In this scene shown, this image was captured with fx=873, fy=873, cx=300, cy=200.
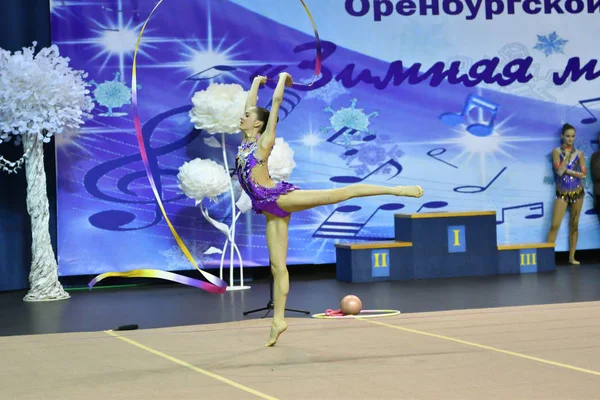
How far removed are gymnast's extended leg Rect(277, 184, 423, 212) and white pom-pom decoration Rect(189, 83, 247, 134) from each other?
3.00 metres

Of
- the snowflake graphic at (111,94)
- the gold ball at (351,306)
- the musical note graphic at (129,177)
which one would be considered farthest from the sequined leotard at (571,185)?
the snowflake graphic at (111,94)

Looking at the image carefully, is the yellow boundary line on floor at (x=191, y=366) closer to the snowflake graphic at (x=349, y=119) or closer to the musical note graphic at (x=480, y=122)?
the snowflake graphic at (x=349, y=119)

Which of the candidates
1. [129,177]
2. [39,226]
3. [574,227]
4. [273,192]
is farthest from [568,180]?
[39,226]

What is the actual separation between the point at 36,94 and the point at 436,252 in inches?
163

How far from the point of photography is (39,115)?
7672mm

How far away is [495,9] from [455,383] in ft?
21.8

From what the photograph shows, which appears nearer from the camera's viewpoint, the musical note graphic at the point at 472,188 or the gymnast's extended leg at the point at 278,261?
the gymnast's extended leg at the point at 278,261

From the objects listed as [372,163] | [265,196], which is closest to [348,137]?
[372,163]

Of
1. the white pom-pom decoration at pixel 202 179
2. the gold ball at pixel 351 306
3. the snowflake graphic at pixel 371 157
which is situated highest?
the snowflake graphic at pixel 371 157

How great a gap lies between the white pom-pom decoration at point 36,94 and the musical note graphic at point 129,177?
3.20 feet

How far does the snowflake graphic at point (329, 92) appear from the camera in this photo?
9273mm

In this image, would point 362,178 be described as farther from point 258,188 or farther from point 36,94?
point 258,188

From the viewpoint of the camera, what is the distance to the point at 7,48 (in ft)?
27.5

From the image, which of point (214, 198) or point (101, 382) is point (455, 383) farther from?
point (214, 198)
